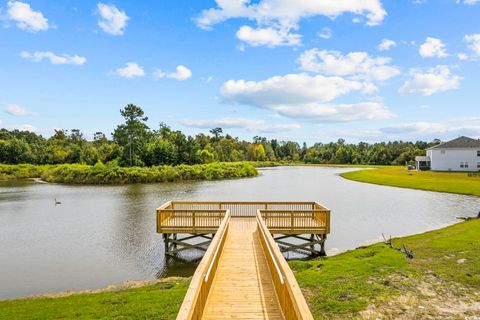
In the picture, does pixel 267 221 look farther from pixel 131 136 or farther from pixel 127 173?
pixel 131 136

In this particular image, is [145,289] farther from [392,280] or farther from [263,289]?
[392,280]

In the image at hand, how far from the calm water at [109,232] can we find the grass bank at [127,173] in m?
24.6

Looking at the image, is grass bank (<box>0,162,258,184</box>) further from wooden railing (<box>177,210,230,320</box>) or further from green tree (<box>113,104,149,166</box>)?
wooden railing (<box>177,210,230,320</box>)

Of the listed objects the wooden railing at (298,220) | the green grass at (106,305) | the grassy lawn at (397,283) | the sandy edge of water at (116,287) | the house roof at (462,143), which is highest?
the house roof at (462,143)

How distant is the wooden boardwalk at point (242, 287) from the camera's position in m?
6.36

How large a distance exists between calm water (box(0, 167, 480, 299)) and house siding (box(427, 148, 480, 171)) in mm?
36118

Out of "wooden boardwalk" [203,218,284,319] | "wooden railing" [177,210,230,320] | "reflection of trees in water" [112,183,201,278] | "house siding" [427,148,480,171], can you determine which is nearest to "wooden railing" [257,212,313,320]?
"wooden boardwalk" [203,218,284,319]

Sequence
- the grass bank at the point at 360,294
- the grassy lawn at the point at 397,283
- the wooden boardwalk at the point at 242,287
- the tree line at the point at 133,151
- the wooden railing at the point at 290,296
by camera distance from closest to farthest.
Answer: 1. the wooden railing at the point at 290,296
2. the wooden boardwalk at the point at 242,287
3. the grassy lawn at the point at 397,283
4. the grass bank at the point at 360,294
5. the tree line at the point at 133,151

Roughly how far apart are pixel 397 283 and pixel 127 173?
189 ft

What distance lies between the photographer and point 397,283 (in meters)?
10.2

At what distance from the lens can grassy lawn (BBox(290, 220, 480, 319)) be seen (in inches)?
328

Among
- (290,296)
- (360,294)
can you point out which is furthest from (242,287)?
(360,294)

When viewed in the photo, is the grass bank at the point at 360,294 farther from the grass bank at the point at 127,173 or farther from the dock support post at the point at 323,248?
the grass bank at the point at 127,173

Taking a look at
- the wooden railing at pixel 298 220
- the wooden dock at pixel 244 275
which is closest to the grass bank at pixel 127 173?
the wooden dock at pixel 244 275
